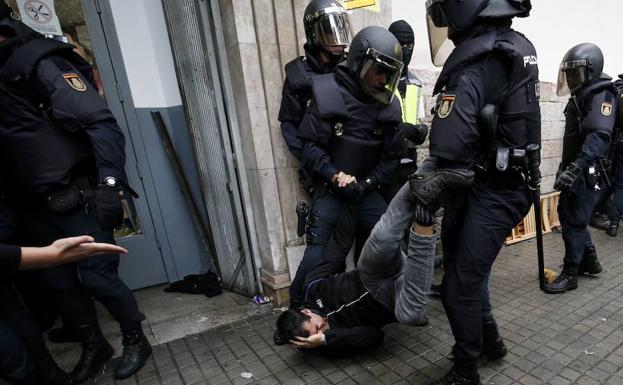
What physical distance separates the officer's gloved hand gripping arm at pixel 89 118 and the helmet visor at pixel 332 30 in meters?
1.49

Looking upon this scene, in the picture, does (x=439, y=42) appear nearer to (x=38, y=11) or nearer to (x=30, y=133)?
(x=30, y=133)

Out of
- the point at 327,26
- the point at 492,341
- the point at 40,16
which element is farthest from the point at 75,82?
the point at 492,341

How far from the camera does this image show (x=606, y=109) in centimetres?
277

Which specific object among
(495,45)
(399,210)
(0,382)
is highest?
(495,45)

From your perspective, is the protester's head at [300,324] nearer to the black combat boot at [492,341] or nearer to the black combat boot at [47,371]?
the black combat boot at [492,341]

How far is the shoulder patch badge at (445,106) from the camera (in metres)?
1.52

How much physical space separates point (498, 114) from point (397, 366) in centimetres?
155

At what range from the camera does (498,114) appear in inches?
63.3

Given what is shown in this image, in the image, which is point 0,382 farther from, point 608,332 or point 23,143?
point 608,332

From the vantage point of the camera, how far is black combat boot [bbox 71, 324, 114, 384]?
2.14m

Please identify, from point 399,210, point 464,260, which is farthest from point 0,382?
point 464,260

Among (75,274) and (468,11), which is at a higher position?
(468,11)

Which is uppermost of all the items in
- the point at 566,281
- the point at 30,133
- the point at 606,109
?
the point at 30,133

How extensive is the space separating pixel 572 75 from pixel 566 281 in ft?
5.90
